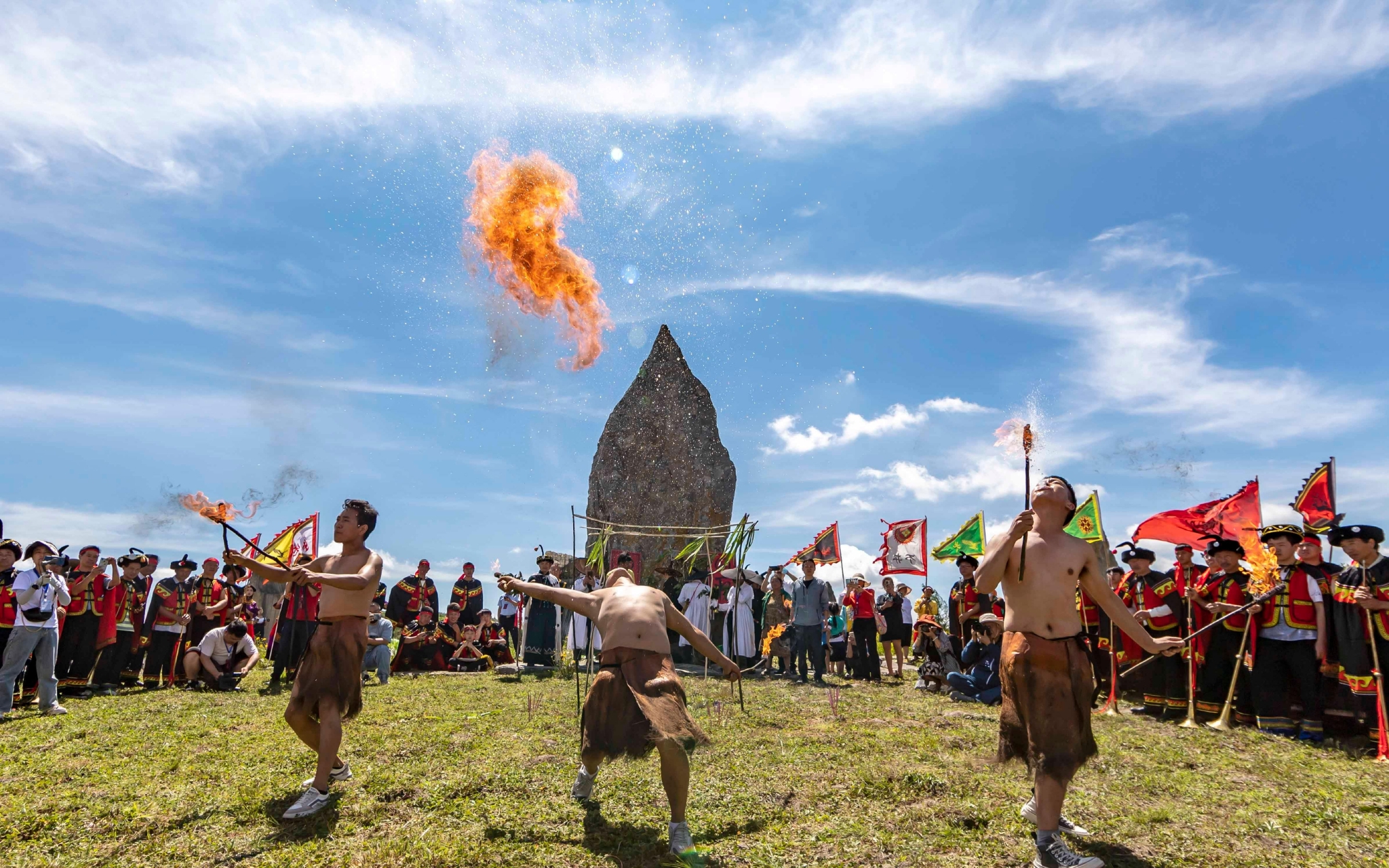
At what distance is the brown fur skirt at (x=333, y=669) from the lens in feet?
20.9

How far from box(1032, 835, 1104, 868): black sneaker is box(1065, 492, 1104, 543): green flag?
13.1 meters

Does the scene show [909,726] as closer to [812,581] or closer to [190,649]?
[812,581]

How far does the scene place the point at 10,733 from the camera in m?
9.30

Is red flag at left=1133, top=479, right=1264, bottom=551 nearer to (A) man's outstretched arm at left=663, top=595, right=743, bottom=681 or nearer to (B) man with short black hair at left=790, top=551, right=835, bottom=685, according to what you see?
(B) man with short black hair at left=790, top=551, right=835, bottom=685

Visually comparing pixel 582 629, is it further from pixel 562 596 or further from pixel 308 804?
pixel 562 596

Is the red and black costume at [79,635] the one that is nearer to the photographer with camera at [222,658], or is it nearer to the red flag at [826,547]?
the photographer with camera at [222,658]

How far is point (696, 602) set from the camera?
17359 mm

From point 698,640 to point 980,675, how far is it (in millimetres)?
8291

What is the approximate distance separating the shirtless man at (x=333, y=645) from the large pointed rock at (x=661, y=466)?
2097 cm

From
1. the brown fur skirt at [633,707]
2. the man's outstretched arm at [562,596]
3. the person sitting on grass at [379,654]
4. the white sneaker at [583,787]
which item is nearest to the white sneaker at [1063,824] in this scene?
the brown fur skirt at [633,707]

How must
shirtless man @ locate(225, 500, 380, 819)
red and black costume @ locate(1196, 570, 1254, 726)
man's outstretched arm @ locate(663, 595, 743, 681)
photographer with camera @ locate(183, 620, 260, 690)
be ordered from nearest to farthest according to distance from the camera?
man's outstretched arm @ locate(663, 595, 743, 681) → shirtless man @ locate(225, 500, 380, 819) → red and black costume @ locate(1196, 570, 1254, 726) → photographer with camera @ locate(183, 620, 260, 690)

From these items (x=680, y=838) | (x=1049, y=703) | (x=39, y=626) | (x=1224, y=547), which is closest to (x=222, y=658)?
(x=39, y=626)

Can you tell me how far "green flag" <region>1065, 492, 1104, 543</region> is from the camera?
1702 cm

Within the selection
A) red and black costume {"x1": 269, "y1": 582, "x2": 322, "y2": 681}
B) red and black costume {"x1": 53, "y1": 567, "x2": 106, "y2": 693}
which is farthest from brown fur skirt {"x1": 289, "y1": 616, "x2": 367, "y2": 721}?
red and black costume {"x1": 53, "y1": 567, "x2": 106, "y2": 693}
